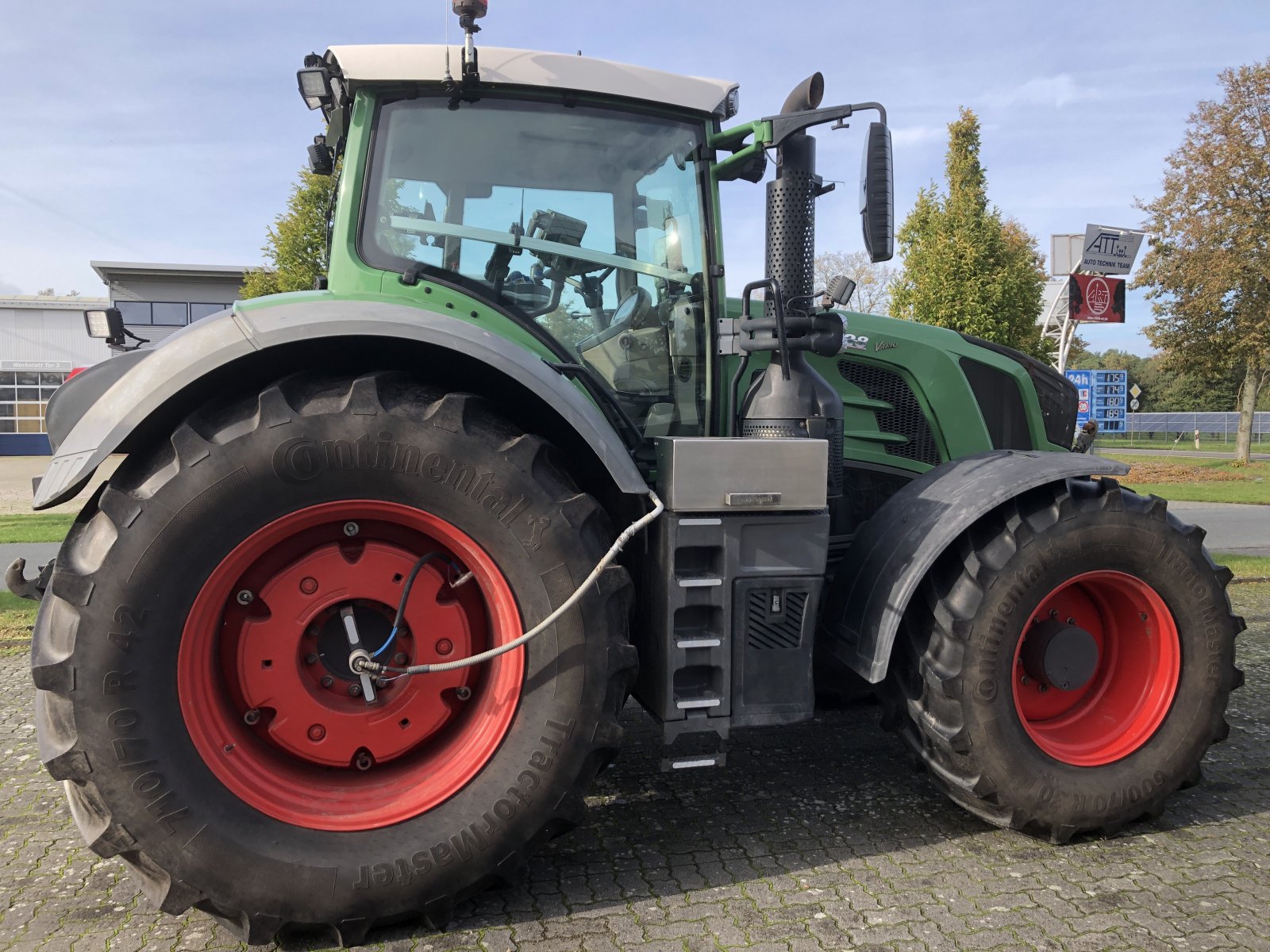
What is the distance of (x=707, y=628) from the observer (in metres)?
2.77

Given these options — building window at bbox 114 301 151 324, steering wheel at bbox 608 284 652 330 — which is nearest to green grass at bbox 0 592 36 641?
steering wheel at bbox 608 284 652 330

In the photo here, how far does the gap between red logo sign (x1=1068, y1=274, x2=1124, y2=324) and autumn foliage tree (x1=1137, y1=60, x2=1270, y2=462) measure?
14702 millimetres

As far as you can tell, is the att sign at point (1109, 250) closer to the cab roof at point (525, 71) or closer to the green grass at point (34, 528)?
the cab roof at point (525, 71)

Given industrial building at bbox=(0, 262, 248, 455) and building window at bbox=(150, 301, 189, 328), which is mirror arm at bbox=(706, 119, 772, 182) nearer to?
industrial building at bbox=(0, 262, 248, 455)

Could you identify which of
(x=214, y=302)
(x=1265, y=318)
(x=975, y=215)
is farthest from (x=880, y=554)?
(x=214, y=302)

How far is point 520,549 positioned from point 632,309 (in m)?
1.12

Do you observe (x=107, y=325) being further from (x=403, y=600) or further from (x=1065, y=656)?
(x=1065, y=656)

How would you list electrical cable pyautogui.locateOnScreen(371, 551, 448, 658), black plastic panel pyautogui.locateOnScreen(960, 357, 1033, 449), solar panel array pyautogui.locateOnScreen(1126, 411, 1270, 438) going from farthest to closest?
1. solar panel array pyautogui.locateOnScreen(1126, 411, 1270, 438)
2. black plastic panel pyautogui.locateOnScreen(960, 357, 1033, 449)
3. electrical cable pyautogui.locateOnScreen(371, 551, 448, 658)

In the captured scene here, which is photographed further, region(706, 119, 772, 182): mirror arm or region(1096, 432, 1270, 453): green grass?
region(1096, 432, 1270, 453): green grass

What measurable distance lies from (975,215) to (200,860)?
16681 millimetres

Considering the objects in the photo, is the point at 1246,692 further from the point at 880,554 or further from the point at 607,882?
the point at 607,882

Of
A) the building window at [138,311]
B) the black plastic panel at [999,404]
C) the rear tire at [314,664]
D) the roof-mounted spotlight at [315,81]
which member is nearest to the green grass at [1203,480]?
the black plastic panel at [999,404]

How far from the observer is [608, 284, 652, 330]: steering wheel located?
3.19 meters

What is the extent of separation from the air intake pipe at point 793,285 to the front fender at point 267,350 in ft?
2.39
